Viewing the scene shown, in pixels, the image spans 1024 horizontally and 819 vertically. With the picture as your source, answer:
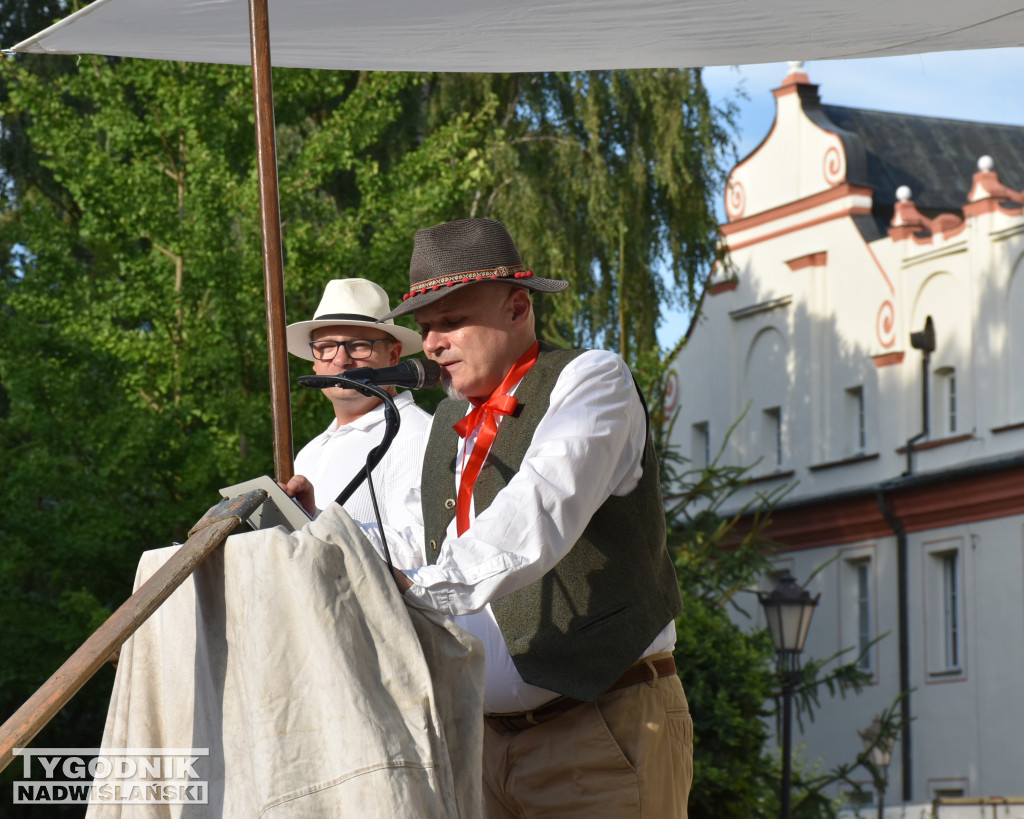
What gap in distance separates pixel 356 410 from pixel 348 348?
12.7 inches


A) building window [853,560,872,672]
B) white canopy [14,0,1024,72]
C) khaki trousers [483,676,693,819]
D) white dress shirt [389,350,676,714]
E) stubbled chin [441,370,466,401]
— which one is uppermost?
white canopy [14,0,1024,72]

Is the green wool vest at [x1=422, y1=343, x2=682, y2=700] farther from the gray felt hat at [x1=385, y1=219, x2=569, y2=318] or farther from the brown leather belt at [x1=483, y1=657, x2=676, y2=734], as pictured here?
the gray felt hat at [x1=385, y1=219, x2=569, y2=318]

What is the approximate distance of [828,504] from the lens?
28.0m

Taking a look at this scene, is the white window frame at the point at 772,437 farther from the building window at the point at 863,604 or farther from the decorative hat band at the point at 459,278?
the decorative hat band at the point at 459,278

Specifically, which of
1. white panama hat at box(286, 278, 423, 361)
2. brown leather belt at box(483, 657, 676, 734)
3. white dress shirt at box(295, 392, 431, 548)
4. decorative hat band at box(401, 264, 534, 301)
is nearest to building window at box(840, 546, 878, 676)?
white panama hat at box(286, 278, 423, 361)

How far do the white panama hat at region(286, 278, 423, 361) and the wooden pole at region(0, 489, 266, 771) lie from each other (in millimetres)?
2721

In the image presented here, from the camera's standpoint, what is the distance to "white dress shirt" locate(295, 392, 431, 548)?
4.24m

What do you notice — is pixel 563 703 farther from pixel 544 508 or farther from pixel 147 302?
pixel 147 302

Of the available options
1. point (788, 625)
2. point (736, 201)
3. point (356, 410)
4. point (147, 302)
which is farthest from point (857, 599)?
point (356, 410)

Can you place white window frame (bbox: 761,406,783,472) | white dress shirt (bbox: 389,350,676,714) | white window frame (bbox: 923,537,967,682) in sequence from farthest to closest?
white window frame (bbox: 761,406,783,472), white window frame (bbox: 923,537,967,682), white dress shirt (bbox: 389,350,676,714)

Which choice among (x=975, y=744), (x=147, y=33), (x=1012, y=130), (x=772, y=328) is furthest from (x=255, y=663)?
(x=1012, y=130)

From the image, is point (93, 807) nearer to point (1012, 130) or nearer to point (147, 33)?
point (147, 33)

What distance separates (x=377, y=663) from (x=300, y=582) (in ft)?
0.54

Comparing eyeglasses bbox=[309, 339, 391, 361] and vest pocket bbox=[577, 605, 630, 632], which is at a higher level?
eyeglasses bbox=[309, 339, 391, 361]
